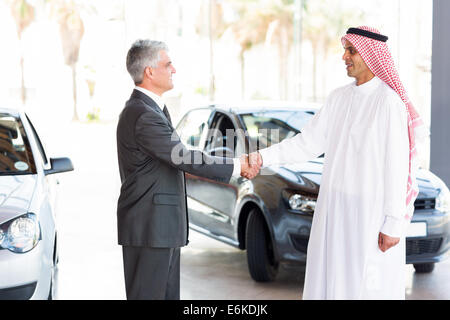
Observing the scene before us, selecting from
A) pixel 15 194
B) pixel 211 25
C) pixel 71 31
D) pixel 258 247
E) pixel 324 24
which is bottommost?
pixel 258 247

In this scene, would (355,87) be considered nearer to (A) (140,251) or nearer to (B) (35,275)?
(A) (140,251)

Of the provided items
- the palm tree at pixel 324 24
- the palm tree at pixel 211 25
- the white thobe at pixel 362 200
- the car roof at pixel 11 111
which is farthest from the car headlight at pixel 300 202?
the palm tree at pixel 324 24

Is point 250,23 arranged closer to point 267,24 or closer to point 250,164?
point 267,24

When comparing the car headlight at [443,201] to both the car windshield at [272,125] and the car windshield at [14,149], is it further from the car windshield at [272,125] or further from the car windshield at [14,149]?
the car windshield at [14,149]

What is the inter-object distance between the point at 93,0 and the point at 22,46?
3.18 m

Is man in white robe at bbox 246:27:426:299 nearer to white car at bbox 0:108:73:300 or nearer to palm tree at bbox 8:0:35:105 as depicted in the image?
white car at bbox 0:108:73:300

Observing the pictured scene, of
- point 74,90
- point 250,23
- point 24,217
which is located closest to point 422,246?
point 24,217

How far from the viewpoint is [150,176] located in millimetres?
3420

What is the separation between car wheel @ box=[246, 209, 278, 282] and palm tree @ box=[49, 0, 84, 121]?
17.9 metres

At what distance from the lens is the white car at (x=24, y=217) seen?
3857 millimetres

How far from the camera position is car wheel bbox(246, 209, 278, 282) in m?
5.51

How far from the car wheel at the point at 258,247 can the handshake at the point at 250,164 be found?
1.52 meters

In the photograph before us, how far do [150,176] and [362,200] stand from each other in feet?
3.44

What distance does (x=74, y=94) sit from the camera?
22734mm
